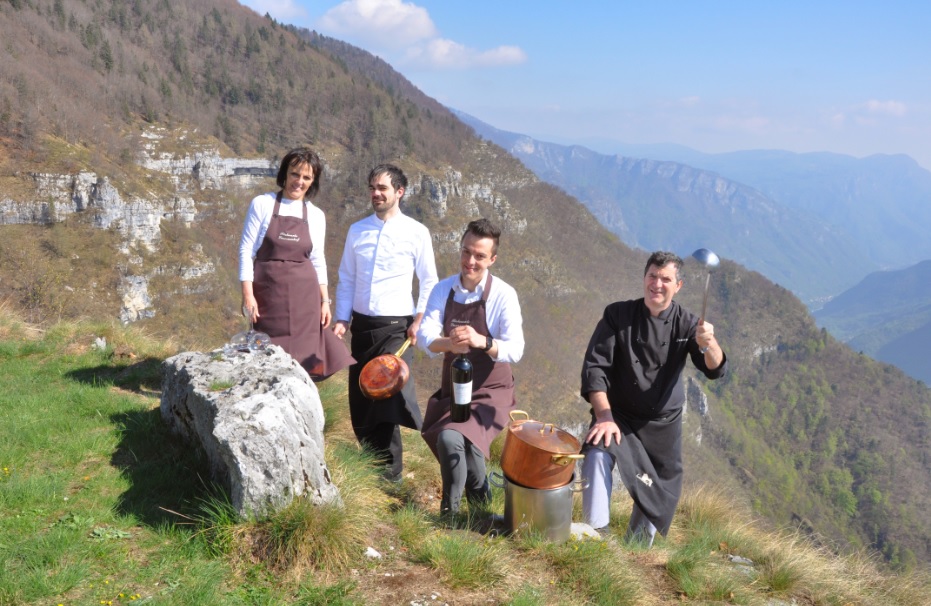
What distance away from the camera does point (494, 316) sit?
3936 mm

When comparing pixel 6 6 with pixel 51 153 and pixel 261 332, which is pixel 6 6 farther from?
pixel 261 332

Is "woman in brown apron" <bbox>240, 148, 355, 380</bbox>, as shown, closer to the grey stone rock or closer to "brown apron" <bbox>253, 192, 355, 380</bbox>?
"brown apron" <bbox>253, 192, 355, 380</bbox>

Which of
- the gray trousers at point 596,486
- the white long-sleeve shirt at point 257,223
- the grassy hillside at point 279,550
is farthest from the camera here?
the white long-sleeve shirt at point 257,223

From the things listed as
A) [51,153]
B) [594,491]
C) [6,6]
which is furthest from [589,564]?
[6,6]

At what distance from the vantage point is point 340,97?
109m

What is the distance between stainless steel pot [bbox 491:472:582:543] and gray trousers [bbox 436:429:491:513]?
0.34 metres

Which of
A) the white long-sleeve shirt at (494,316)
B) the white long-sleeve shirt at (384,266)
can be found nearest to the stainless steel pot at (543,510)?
the white long-sleeve shirt at (494,316)

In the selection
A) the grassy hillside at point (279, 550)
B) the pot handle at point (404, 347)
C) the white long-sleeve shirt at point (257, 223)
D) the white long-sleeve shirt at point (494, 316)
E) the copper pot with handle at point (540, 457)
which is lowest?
the grassy hillside at point (279, 550)

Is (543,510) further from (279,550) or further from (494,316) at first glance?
(279,550)

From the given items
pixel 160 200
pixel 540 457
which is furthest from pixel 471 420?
pixel 160 200

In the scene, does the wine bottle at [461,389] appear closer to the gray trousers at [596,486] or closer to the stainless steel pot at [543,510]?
the stainless steel pot at [543,510]

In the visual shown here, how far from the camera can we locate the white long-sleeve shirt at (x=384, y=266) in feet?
14.7

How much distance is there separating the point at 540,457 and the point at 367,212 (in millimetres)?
82376

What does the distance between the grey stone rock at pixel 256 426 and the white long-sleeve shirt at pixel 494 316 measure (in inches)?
34.0
